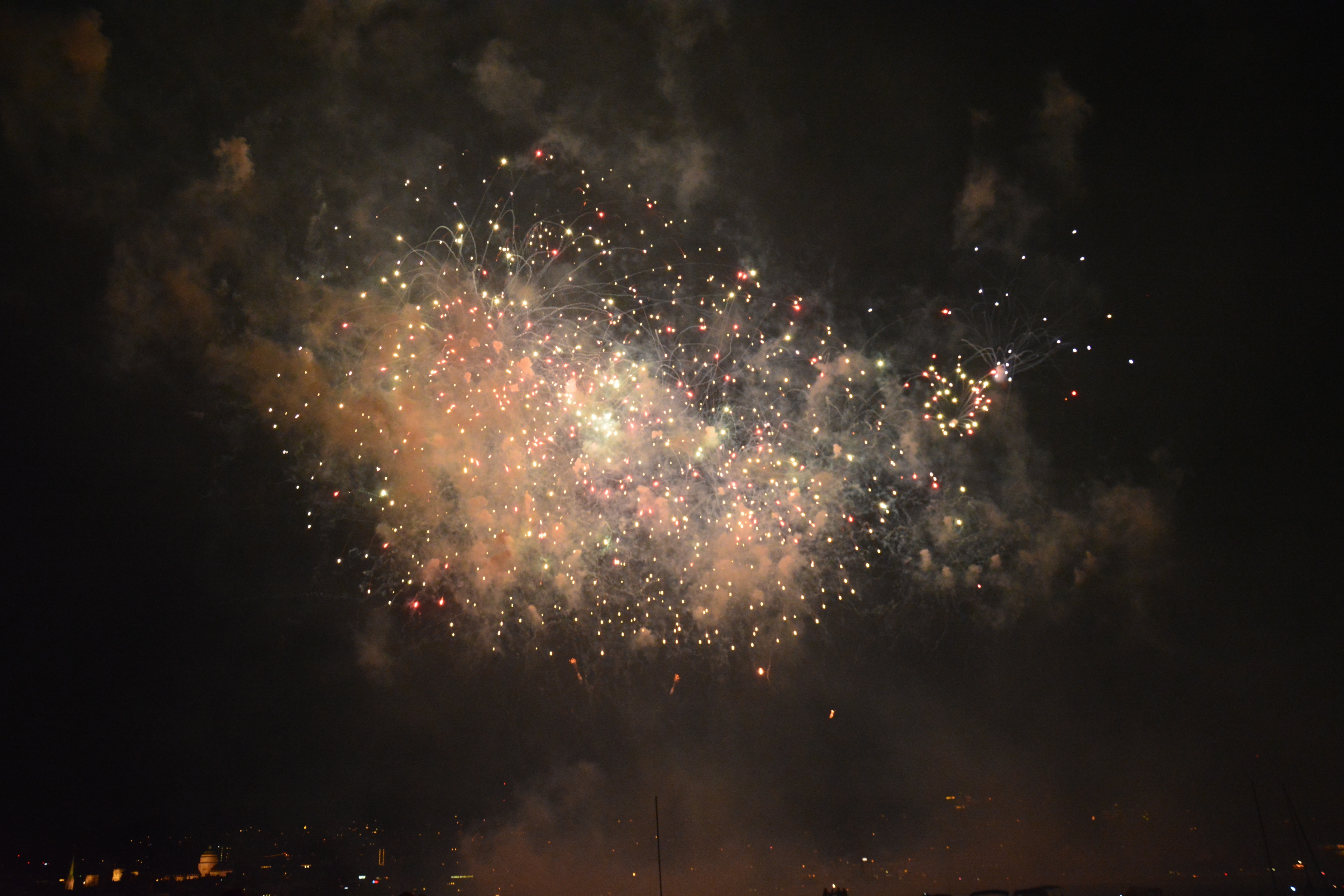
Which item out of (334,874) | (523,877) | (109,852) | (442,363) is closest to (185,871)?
(109,852)

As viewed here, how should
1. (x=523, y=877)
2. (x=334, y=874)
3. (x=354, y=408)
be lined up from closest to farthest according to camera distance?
(x=354, y=408)
(x=523, y=877)
(x=334, y=874)

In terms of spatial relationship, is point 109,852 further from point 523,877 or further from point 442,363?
point 442,363

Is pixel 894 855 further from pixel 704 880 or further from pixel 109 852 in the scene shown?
pixel 109 852

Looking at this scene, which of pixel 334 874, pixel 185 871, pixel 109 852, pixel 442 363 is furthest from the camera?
pixel 334 874

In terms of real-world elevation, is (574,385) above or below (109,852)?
above

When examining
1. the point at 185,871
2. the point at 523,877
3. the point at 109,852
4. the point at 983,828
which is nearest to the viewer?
the point at 109,852

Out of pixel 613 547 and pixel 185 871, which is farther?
pixel 185 871

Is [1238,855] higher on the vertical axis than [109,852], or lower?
lower

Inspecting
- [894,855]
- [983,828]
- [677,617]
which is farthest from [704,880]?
[677,617]

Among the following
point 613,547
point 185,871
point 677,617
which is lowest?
point 185,871
